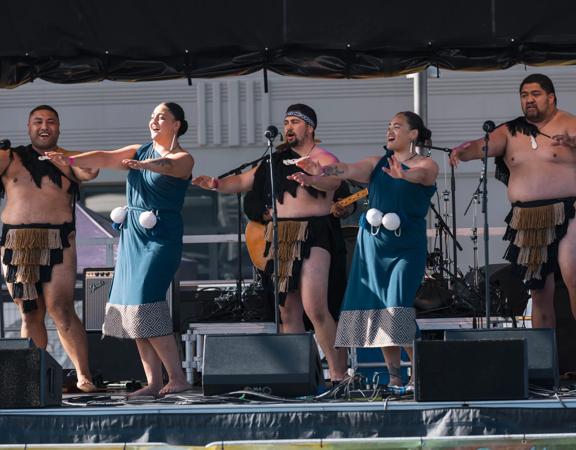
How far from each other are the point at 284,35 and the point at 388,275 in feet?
5.46

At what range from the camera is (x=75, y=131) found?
49.0ft

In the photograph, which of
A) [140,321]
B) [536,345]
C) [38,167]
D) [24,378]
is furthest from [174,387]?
[536,345]

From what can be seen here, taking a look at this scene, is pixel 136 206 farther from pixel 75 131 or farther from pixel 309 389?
pixel 75 131

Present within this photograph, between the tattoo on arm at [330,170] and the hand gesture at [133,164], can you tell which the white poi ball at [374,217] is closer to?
the tattoo on arm at [330,170]

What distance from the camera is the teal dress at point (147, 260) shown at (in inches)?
270

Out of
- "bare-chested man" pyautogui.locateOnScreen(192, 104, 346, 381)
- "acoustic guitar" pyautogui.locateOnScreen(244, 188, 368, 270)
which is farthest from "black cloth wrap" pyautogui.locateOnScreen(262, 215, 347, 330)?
"acoustic guitar" pyautogui.locateOnScreen(244, 188, 368, 270)

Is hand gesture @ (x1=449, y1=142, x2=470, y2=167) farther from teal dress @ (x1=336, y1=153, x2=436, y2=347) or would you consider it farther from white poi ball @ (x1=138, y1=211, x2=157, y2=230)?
white poi ball @ (x1=138, y1=211, x2=157, y2=230)

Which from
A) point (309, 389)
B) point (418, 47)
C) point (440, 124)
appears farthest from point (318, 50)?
point (440, 124)

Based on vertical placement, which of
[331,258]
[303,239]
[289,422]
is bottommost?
[289,422]

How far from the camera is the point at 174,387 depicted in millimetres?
6953

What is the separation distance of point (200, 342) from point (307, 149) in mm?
1442

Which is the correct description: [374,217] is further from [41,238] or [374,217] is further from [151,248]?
[41,238]

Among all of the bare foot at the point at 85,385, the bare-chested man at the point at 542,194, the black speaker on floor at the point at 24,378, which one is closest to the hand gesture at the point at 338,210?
the bare-chested man at the point at 542,194

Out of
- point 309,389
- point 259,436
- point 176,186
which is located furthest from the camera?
point 176,186
